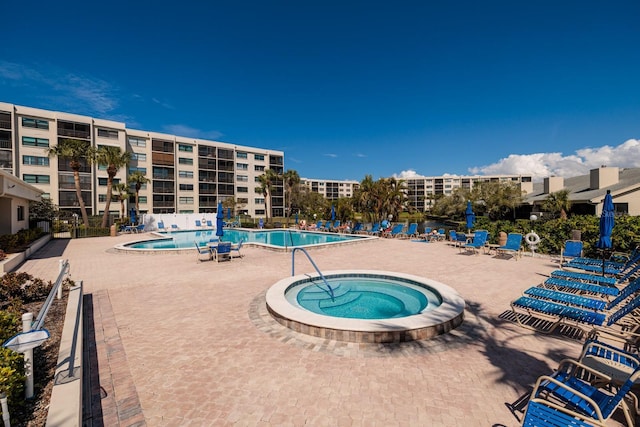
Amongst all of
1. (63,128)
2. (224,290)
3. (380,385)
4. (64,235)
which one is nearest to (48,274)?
(224,290)

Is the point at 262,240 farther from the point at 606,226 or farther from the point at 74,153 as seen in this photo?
the point at 606,226

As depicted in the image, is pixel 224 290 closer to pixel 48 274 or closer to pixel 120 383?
pixel 120 383

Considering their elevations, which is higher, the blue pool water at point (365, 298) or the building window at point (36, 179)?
the building window at point (36, 179)

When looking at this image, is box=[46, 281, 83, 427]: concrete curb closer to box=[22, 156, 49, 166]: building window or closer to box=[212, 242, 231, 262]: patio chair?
box=[212, 242, 231, 262]: patio chair

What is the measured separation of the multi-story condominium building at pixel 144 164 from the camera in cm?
3516

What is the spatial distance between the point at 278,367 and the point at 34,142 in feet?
158

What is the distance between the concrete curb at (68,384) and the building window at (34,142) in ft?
147

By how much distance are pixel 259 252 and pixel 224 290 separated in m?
6.85

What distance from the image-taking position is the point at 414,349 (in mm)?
4707

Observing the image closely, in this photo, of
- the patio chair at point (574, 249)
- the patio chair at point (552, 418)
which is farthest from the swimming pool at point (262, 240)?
the patio chair at point (552, 418)

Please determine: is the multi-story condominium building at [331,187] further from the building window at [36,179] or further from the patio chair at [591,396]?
the patio chair at [591,396]

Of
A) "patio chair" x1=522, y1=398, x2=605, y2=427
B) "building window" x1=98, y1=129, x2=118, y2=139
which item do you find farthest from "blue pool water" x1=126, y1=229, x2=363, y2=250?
"building window" x1=98, y1=129, x2=118, y2=139

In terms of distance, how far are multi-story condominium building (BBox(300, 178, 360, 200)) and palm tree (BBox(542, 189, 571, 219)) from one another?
86.6 meters

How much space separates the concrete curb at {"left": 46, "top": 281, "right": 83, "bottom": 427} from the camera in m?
2.68
